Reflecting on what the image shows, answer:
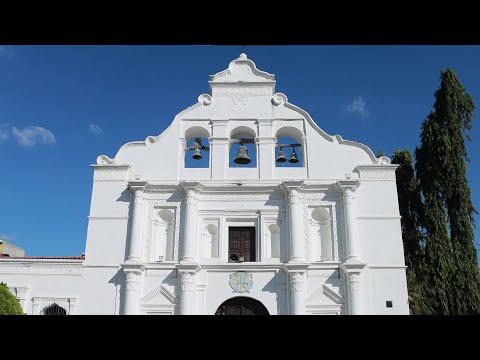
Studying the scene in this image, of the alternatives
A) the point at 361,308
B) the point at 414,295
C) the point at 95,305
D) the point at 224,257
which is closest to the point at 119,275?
the point at 95,305

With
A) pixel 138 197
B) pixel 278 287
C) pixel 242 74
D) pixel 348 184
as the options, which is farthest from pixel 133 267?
pixel 242 74

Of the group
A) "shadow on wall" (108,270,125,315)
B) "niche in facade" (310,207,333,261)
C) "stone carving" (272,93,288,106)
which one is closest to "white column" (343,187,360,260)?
"niche in facade" (310,207,333,261)

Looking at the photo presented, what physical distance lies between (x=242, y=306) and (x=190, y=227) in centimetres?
279

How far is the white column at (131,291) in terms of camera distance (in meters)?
14.7

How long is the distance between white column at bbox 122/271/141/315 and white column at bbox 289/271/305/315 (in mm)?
4452

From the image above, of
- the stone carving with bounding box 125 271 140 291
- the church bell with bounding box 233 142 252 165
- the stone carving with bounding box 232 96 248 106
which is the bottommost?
the stone carving with bounding box 125 271 140 291

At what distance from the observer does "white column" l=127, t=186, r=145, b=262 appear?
599 inches

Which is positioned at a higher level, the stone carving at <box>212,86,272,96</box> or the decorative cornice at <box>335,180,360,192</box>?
the stone carving at <box>212,86,272,96</box>

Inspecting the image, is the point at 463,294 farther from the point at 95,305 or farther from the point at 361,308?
the point at 95,305

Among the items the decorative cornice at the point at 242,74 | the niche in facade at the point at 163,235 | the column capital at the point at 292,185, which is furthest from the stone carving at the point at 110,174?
the column capital at the point at 292,185

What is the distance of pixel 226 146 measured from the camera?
53.9 feet

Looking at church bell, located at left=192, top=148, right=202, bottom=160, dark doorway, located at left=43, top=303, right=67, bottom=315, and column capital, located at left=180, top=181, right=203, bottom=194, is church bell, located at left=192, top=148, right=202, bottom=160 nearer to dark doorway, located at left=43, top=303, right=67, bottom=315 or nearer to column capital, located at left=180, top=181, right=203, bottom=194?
column capital, located at left=180, top=181, right=203, bottom=194

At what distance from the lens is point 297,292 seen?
14625 millimetres
